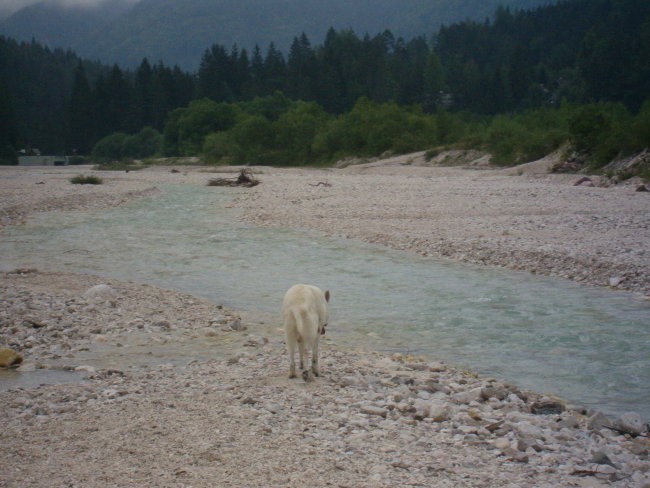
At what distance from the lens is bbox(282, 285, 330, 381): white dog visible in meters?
7.82

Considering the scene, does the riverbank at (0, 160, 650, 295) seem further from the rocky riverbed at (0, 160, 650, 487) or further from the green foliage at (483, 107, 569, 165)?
the green foliage at (483, 107, 569, 165)

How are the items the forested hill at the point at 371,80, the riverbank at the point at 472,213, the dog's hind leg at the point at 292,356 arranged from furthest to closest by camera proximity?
1. the forested hill at the point at 371,80
2. the riverbank at the point at 472,213
3. the dog's hind leg at the point at 292,356

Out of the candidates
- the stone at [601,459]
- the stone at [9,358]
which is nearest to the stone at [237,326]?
the stone at [9,358]

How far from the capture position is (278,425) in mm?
6797

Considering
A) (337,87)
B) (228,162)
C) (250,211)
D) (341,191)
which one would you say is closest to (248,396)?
(250,211)

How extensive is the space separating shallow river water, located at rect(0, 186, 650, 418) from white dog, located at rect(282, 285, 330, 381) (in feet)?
7.83

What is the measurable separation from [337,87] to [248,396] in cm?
10041

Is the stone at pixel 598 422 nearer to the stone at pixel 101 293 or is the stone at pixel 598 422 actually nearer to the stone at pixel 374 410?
the stone at pixel 374 410

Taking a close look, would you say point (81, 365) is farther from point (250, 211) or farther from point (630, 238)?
point (250, 211)

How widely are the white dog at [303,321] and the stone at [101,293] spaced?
5.73 meters

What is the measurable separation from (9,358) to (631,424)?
22.7 feet

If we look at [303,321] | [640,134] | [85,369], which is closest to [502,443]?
[303,321]

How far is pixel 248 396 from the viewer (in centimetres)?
754

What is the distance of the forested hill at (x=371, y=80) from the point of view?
3263 inches
